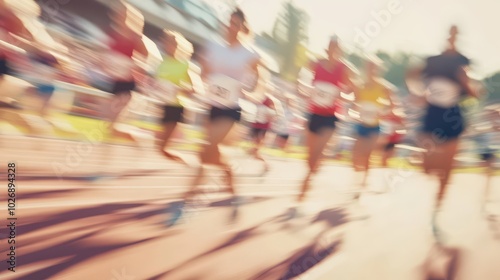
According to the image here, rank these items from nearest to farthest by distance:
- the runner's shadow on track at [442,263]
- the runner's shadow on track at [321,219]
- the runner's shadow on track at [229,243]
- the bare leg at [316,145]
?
the runner's shadow on track at [229,243] → the runner's shadow on track at [442,263] → the runner's shadow on track at [321,219] → the bare leg at [316,145]

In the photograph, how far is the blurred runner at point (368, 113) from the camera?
2217 millimetres

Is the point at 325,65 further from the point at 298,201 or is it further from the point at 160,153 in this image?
the point at 160,153

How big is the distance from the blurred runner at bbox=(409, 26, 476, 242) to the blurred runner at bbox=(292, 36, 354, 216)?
0.45m

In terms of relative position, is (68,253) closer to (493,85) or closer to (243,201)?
(243,201)

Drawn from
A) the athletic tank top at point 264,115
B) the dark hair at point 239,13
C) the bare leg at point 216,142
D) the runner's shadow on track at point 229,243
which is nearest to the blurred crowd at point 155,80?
the athletic tank top at point 264,115

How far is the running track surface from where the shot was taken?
65.3 inches

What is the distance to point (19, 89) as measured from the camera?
177 cm

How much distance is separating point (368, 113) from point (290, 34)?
2.19ft

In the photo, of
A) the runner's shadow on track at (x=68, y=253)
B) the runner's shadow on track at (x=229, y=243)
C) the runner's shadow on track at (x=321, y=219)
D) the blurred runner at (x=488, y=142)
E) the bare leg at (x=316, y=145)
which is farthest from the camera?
the blurred runner at (x=488, y=142)

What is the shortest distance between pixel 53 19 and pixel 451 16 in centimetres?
215

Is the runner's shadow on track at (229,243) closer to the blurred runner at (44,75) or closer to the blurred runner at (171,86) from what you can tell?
the blurred runner at (171,86)

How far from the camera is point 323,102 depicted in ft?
7.16

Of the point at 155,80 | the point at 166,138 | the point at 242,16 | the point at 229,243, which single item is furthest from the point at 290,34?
the point at 229,243

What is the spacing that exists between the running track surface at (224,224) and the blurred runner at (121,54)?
0.22m
